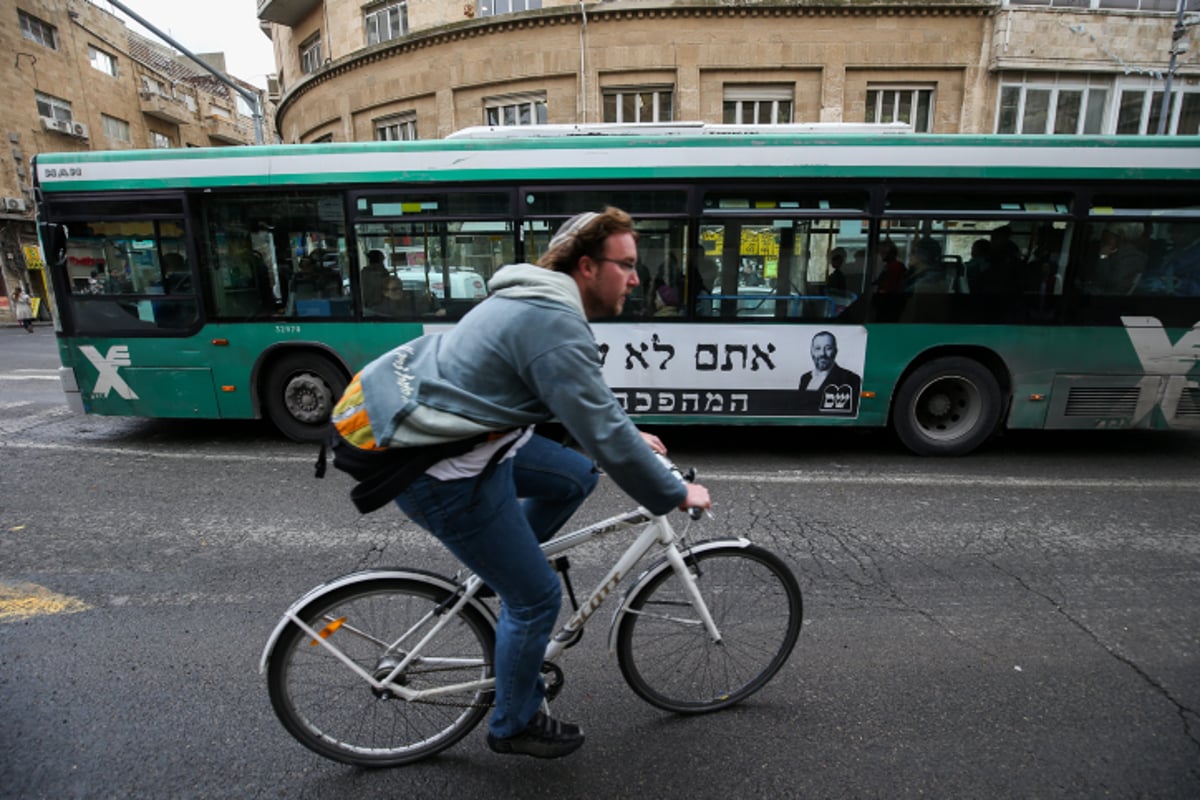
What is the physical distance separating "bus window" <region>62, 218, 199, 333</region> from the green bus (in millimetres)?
20

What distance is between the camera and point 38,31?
98.7ft

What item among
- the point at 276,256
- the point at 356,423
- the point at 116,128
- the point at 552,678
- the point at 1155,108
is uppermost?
the point at 116,128

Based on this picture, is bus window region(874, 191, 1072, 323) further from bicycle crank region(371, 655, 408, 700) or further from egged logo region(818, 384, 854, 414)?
bicycle crank region(371, 655, 408, 700)

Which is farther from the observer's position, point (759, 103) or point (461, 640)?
point (759, 103)

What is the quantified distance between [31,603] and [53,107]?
39.4 m

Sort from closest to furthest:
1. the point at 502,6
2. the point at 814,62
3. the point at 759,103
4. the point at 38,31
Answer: the point at 814,62 < the point at 759,103 < the point at 502,6 < the point at 38,31

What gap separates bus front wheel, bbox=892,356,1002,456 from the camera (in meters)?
5.81

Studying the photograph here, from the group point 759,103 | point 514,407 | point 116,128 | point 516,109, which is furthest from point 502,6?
point 116,128

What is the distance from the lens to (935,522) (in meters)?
4.34

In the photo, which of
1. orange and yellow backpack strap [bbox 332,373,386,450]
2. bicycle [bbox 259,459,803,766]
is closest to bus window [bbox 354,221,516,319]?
bicycle [bbox 259,459,803,766]

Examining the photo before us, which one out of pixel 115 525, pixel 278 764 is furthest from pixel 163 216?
pixel 278 764

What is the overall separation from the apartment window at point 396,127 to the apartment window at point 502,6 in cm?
359

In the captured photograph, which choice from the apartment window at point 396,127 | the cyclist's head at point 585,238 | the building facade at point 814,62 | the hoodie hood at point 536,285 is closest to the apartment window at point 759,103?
the building facade at point 814,62

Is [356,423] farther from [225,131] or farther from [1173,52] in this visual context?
[225,131]
